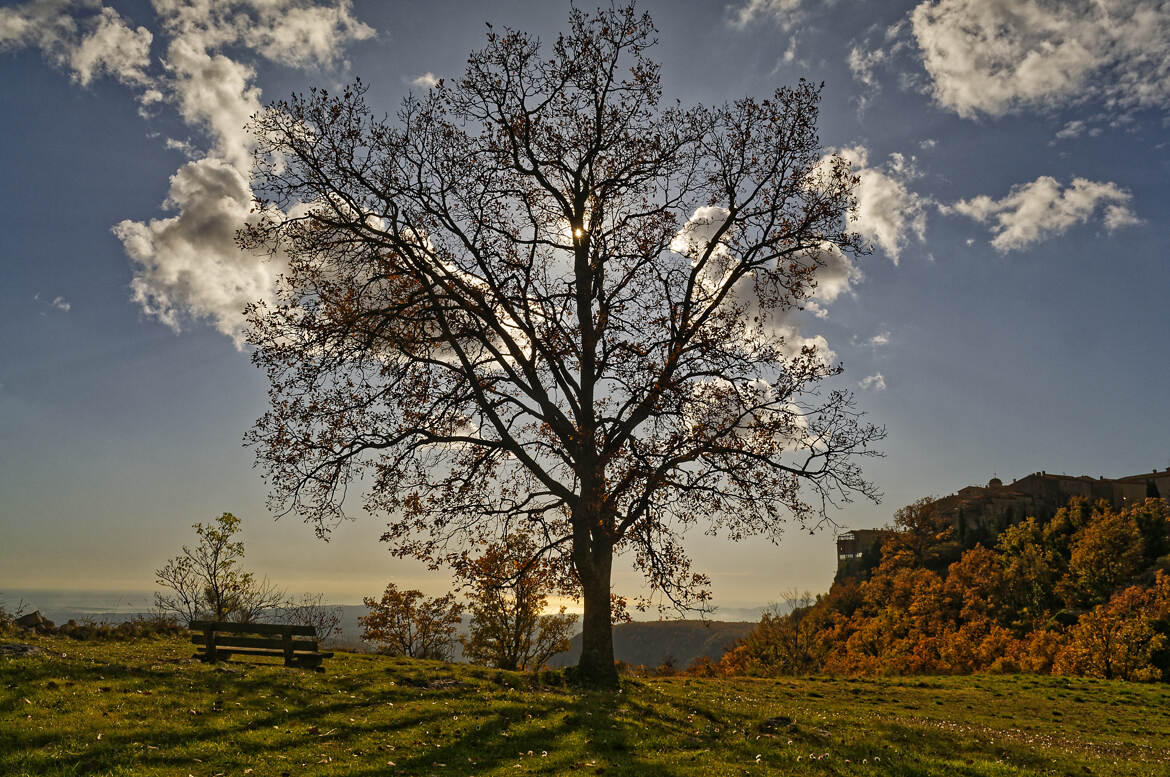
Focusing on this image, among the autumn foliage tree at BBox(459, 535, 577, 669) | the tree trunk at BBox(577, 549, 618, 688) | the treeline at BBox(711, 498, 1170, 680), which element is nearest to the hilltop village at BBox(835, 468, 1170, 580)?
the treeline at BBox(711, 498, 1170, 680)

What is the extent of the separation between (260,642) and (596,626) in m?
11.0

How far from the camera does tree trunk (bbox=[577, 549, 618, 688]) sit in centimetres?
2148

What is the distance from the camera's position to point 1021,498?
162 m

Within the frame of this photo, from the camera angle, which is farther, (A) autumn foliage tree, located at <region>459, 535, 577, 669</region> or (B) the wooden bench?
(A) autumn foliage tree, located at <region>459, 535, 577, 669</region>

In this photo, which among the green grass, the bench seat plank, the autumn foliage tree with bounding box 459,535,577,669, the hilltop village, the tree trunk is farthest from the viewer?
the hilltop village

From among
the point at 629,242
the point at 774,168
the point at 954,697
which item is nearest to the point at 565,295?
the point at 629,242

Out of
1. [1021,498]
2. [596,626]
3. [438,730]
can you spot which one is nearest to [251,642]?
[438,730]

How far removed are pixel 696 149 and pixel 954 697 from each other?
26.4 m

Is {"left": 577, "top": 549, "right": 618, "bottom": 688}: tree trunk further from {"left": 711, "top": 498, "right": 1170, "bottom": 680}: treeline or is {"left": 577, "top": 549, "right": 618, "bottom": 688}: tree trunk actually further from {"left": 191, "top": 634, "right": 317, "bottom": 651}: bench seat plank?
{"left": 711, "top": 498, "right": 1170, "bottom": 680}: treeline

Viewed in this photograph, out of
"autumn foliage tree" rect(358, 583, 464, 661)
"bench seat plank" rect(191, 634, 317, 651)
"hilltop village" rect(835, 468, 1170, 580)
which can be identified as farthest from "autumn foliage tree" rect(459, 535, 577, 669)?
"hilltop village" rect(835, 468, 1170, 580)

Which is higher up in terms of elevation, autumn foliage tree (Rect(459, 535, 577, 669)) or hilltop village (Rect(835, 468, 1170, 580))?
hilltop village (Rect(835, 468, 1170, 580))

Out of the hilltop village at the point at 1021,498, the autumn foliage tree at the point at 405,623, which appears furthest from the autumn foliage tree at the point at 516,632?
the hilltop village at the point at 1021,498

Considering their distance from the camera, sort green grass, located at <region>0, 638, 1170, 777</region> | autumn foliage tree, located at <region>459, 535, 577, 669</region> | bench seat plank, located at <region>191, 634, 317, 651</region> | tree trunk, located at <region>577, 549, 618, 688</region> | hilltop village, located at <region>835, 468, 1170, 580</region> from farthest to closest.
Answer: hilltop village, located at <region>835, 468, 1170, 580</region> → autumn foliage tree, located at <region>459, 535, 577, 669</region> → bench seat plank, located at <region>191, 634, 317, 651</region> → tree trunk, located at <region>577, 549, 618, 688</region> → green grass, located at <region>0, 638, 1170, 777</region>

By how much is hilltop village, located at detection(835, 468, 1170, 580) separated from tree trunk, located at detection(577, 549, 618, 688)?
13084 cm
